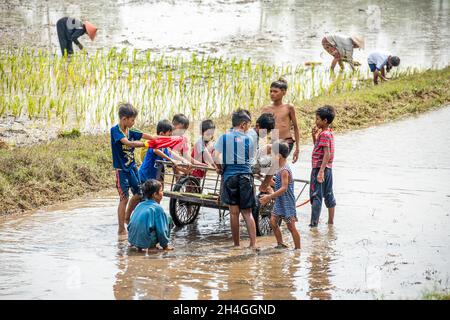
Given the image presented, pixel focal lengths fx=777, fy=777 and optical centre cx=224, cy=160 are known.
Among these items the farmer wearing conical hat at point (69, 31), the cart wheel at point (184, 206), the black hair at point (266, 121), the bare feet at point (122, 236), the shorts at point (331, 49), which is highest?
the farmer wearing conical hat at point (69, 31)

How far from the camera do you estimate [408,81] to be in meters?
14.6

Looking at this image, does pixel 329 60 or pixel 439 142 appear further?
pixel 329 60

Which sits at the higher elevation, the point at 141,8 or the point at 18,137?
the point at 141,8

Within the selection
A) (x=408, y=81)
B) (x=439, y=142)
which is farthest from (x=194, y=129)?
(x=408, y=81)

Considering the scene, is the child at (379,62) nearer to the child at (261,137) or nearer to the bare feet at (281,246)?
the child at (261,137)

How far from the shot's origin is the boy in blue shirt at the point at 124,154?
23.5 ft

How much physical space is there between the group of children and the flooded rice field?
9.89 metres

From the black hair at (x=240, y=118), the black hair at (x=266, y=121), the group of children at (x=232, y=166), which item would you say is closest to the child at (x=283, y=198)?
the group of children at (x=232, y=166)

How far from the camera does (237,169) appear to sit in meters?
6.85

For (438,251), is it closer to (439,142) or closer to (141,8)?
(439,142)

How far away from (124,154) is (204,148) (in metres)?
0.86

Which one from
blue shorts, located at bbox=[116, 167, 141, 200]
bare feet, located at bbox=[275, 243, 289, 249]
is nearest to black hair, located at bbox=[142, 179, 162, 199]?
blue shorts, located at bbox=[116, 167, 141, 200]

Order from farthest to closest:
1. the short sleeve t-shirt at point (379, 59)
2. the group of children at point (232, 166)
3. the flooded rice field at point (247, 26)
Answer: the flooded rice field at point (247, 26) → the short sleeve t-shirt at point (379, 59) → the group of children at point (232, 166)
